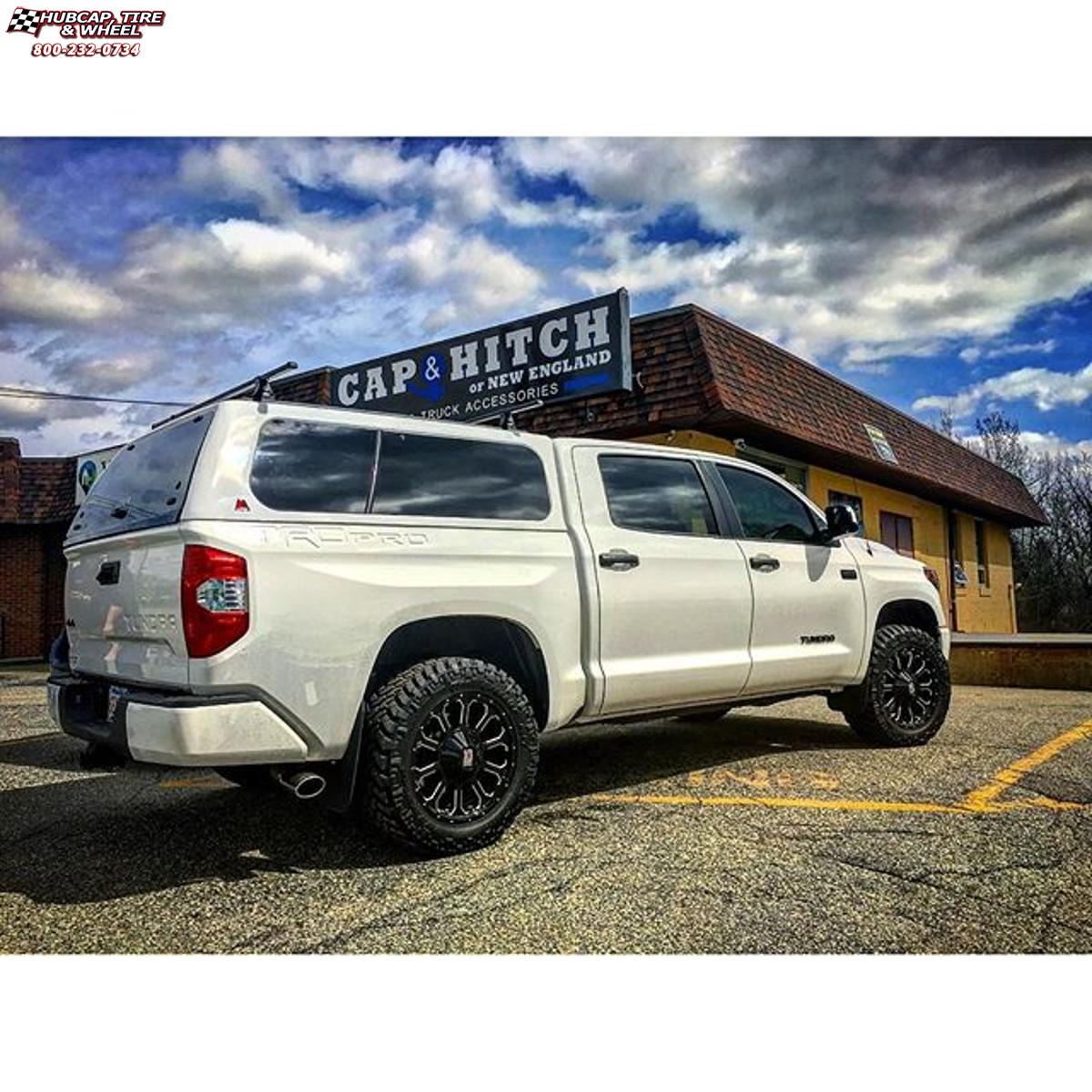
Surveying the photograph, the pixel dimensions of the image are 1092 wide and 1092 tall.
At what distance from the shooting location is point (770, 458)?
10.1 m

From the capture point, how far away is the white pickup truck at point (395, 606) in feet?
9.23

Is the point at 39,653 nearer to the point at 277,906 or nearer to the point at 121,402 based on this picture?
the point at 121,402

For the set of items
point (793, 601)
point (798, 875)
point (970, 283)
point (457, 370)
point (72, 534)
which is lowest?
point (798, 875)

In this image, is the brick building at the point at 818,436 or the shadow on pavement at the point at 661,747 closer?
the shadow on pavement at the point at 661,747

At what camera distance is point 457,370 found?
9086mm

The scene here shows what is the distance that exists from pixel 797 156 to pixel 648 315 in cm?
481

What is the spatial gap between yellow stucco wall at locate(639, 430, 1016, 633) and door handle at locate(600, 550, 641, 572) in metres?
7.27

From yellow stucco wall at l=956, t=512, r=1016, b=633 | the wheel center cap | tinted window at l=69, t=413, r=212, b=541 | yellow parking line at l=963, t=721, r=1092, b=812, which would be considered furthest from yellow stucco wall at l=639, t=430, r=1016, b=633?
tinted window at l=69, t=413, r=212, b=541

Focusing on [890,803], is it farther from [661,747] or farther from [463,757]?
[463,757]

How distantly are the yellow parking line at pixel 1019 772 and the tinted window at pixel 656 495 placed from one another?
160 centimetres

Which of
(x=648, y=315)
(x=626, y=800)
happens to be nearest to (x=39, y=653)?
(x=648, y=315)
